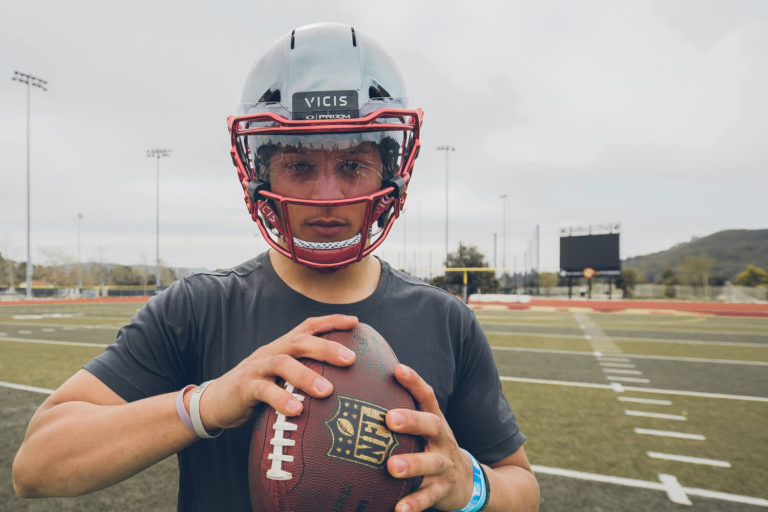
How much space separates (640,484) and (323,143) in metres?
4.21

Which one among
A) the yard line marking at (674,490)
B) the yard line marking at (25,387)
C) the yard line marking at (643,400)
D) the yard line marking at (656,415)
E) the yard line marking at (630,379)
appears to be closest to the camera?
the yard line marking at (674,490)

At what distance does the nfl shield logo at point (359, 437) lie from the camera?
1.00 meters

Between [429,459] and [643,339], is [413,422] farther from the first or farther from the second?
[643,339]

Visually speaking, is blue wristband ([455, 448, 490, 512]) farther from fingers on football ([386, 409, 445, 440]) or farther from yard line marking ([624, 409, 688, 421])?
yard line marking ([624, 409, 688, 421])

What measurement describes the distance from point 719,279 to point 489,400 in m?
73.1

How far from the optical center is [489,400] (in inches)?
58.7

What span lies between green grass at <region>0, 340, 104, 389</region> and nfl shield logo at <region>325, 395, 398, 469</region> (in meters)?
7.79

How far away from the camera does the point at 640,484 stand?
3.96 metres

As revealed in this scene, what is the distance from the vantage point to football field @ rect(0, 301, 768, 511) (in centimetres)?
373

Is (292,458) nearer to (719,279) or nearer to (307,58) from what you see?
(307,58)

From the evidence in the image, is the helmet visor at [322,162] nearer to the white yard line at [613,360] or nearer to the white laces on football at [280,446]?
the white laces on football at [280,446]

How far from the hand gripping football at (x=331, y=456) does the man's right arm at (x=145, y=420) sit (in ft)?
0.19

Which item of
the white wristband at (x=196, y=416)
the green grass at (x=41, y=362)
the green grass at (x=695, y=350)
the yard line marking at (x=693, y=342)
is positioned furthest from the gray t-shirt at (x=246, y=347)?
the yard line marking at (x=693, y=342)

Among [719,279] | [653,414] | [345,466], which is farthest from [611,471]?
[719,279]
